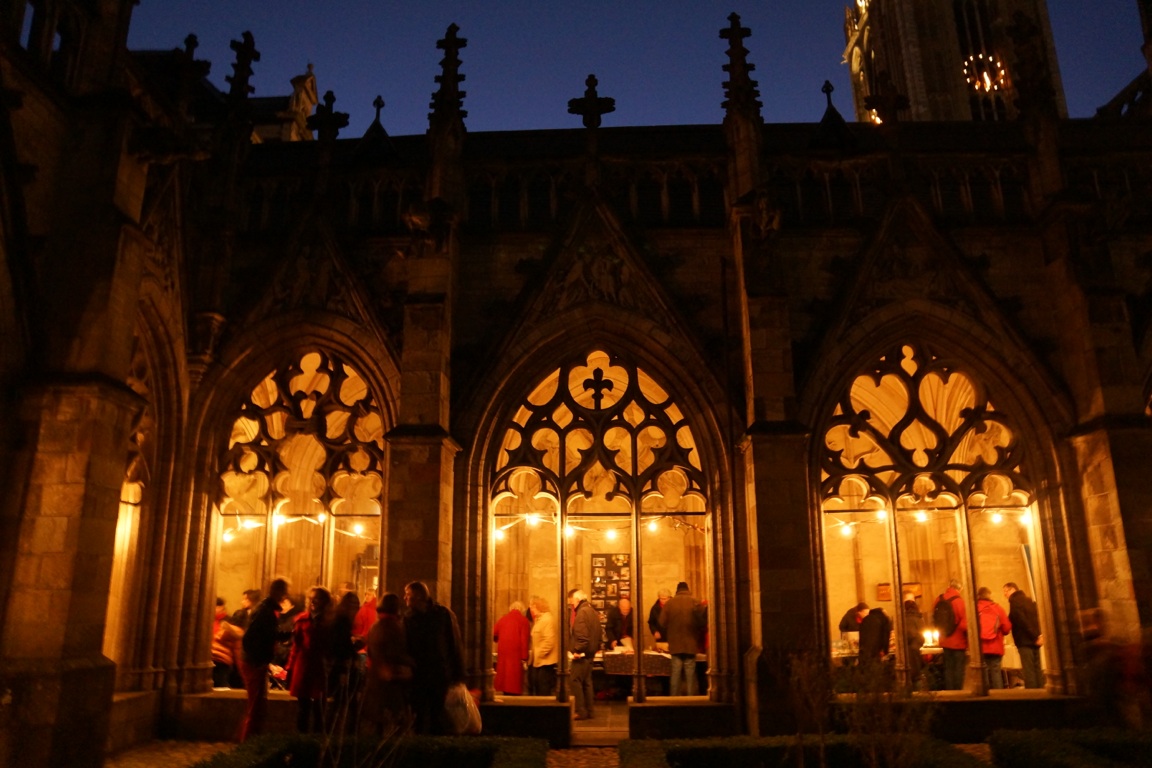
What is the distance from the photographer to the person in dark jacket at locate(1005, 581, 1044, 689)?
10.1m

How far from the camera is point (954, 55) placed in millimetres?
35312

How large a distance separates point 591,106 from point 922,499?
6550mm

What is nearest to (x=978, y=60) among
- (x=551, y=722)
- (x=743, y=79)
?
(x=743, y=79)

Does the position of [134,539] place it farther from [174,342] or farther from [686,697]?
[686,697]

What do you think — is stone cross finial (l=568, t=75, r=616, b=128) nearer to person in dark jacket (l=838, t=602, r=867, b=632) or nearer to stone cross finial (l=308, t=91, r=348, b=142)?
→ stone cross finial (l=308, t=91, r=348, b=142)

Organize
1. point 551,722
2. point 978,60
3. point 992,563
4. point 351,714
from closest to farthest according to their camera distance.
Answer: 1. point 351,714
2. point 551,722
3. point 992,563
4. point 978,60

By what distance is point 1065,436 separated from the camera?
9938mm

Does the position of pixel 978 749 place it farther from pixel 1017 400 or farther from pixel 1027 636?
pixel 1017 400

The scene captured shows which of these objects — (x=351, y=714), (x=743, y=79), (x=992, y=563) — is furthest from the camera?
(x=992, y=563)

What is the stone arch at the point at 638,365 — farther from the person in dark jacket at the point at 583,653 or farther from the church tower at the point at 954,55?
the church tower at the point at 954,55

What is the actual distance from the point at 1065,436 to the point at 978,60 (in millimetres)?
31960

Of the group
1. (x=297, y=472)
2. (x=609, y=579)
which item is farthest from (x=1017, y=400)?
(x=297, y=472)

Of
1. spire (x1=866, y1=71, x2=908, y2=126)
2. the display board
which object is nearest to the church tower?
Result: spire (x1=866, y1=71, x2=908, y2=126)

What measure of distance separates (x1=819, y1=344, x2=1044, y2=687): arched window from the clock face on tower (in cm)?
2692
